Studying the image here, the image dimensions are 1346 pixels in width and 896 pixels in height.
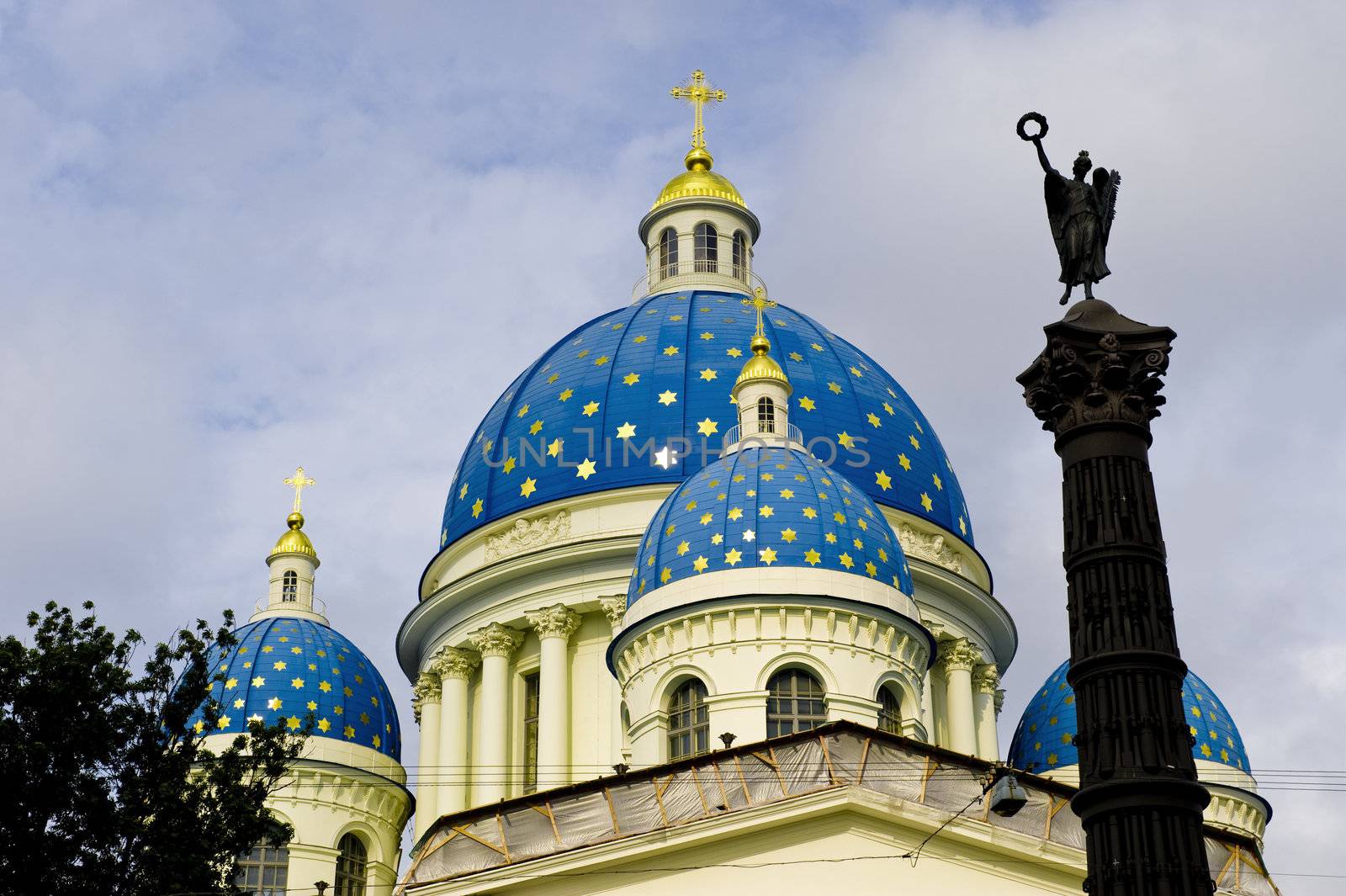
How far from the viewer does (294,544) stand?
54875 mm

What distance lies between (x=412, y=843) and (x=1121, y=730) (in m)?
31.2

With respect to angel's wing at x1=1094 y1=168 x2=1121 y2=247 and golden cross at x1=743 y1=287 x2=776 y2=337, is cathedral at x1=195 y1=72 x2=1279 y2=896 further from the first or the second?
angel's wing at x1=1094 y1=168 x2=1121 y2=247

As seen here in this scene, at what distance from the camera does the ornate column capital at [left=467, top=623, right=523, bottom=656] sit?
160 feet

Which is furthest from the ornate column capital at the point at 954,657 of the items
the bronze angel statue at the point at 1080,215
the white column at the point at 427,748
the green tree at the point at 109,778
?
the bronze angel statue at the point at 1080,215

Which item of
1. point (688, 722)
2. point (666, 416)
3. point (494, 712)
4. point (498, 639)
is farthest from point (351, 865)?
point (688, 722)

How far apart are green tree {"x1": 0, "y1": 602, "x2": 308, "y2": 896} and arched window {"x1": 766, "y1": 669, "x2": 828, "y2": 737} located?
9.51m

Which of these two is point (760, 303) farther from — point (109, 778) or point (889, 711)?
point (109, 778)

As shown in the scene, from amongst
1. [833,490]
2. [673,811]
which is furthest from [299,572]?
[673,811]

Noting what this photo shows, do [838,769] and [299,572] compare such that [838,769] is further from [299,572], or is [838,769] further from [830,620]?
[299,572]

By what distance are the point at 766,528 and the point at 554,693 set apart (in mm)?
9600

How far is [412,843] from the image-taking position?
4838cm

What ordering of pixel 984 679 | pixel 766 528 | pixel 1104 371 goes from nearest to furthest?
pixel 1104 371 → pixel 766 528 → pixel 984 679

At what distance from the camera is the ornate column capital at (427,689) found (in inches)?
1989

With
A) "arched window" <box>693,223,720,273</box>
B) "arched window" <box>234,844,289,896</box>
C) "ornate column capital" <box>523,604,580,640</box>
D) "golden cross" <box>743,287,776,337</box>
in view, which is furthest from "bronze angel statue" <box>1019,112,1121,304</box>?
"arched window" <box>693,223,720,273</box>
